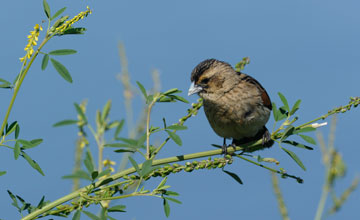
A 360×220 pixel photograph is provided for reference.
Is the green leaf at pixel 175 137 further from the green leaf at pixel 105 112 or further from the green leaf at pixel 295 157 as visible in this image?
the green leaf at pixel 295 157

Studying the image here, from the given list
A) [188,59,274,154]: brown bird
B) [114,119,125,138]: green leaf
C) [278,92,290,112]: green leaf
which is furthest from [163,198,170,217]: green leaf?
[188,59,274,154]: brown bird

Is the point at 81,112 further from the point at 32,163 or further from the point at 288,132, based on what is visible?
the point at 288,132

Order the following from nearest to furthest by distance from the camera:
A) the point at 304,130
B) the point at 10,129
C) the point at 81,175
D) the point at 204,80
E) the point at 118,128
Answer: the point at 81,175
the point at 10,129
the point at 118,128
the point at 304,130
the point at 204,80

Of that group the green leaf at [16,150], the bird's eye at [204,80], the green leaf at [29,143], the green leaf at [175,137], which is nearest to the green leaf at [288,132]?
the green leaf at [175,137]

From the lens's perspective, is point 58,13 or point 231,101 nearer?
point 58,13

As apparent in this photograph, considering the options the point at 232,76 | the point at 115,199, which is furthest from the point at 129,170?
the point at 232,76

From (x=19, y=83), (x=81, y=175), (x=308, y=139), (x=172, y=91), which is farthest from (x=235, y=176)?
(x=19, y=83)

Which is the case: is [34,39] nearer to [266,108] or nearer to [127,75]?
[127,75]

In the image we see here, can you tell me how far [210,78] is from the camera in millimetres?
5621

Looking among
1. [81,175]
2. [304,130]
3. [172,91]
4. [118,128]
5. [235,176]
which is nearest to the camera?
[81,175]

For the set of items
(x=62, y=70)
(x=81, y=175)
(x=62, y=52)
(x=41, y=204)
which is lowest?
(x=41, y=204)

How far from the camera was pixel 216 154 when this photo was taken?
266 centimetres

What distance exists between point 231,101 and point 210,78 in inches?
16.1

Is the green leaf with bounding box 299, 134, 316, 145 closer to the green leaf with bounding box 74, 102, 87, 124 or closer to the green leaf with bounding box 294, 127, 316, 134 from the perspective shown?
the green leaf with bounding box 294, 127, 316, 134
